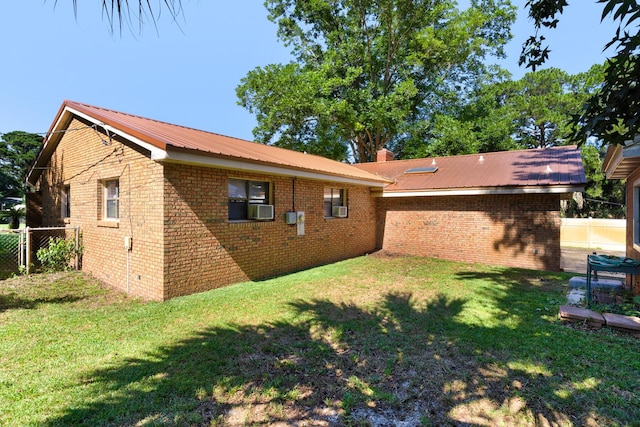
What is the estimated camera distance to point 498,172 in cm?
1089

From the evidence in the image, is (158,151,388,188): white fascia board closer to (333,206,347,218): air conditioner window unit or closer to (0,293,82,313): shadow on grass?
(333,206,347,218): air conditioner window unit

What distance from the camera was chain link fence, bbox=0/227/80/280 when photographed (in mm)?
8016

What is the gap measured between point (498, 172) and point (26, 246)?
14.4 meters

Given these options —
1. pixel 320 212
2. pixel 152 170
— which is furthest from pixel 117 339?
pixel 320 212

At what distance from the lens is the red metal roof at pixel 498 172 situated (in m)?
9.48

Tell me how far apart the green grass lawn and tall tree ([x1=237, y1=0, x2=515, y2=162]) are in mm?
17052

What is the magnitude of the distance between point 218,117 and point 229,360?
24.2m

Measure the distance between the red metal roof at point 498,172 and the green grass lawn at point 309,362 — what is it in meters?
4.64

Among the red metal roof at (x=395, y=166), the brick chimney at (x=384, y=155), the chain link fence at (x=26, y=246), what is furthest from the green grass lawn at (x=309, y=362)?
the brick chimney at (x=384, y=155)

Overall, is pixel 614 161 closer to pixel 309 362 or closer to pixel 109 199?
pixel 309 362

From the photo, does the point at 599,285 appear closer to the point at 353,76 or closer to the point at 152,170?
the point at 152,170

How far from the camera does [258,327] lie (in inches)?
183

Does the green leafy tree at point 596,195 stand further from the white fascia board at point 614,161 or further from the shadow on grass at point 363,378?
the shadow on grass at point 363,378

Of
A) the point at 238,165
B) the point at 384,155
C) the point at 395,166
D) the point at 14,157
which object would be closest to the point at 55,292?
the point at 238,165
